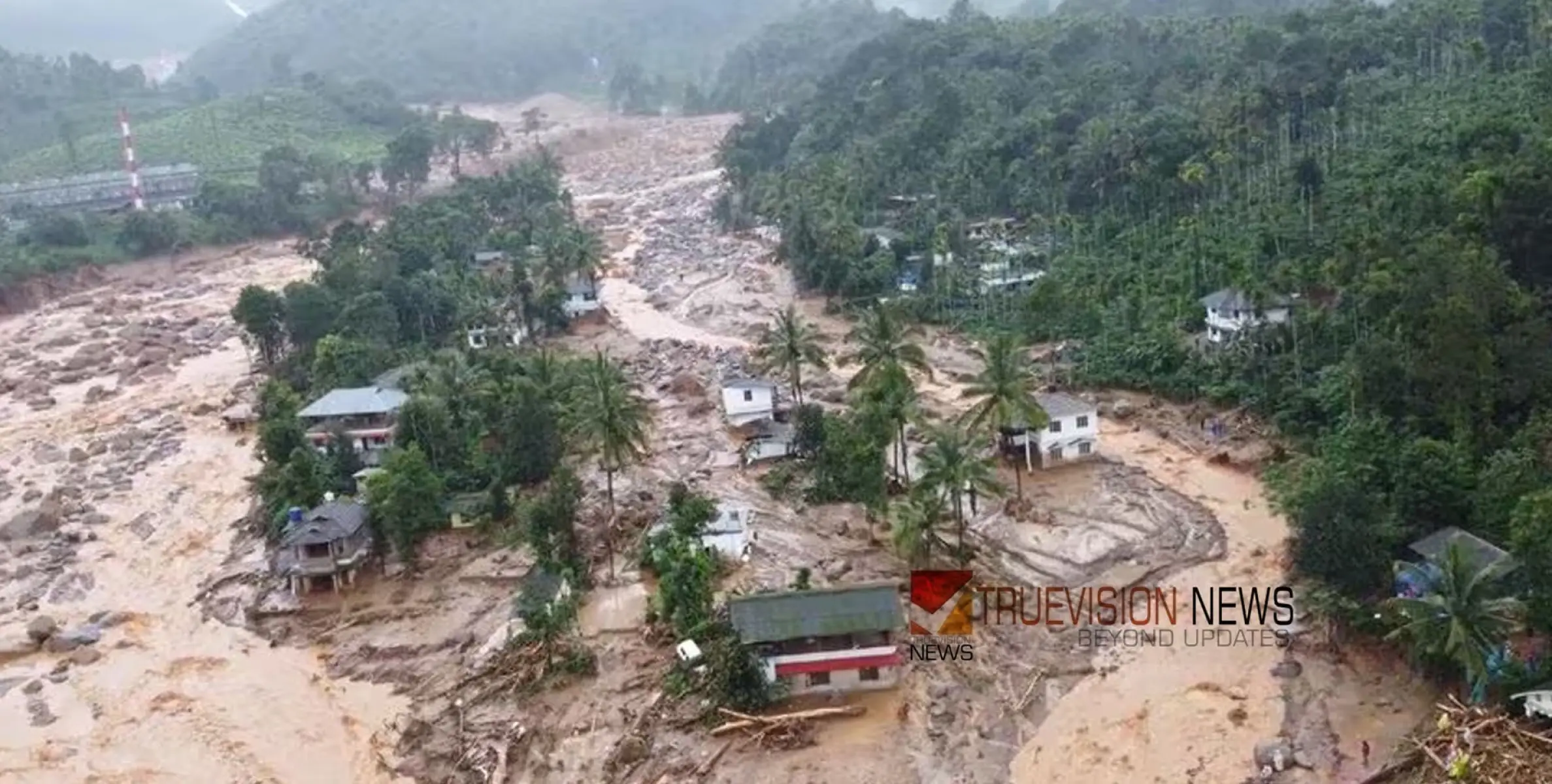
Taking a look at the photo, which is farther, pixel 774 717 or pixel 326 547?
pixel 326 547

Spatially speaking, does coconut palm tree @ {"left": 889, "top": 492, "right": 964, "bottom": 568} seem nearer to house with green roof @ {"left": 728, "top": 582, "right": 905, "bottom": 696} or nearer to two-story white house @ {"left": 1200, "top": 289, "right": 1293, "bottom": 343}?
house with green roof @ {"left": 728, "top": 582, "right": 905, "bottom": 696}

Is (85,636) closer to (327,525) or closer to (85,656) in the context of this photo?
(85,656)

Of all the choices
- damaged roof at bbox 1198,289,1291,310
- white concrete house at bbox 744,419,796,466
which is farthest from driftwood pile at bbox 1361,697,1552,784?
damaged roof at bbox 1198,289,1291,310

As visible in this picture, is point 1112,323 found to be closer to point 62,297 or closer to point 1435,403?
point 1435,403

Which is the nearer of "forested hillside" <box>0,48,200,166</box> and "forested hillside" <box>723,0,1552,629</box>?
"forested hillside" <box>723,0,1552,629</box>

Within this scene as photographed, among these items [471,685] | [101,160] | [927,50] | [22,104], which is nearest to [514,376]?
[471,685]

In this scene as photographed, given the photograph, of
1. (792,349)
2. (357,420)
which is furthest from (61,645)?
(792,349)
